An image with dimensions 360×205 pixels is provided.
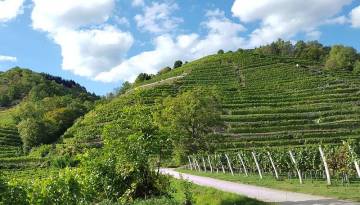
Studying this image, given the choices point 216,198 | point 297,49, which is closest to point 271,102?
point 216,198

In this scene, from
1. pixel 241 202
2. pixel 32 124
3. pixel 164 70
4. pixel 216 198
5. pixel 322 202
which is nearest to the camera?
pixel 322 202

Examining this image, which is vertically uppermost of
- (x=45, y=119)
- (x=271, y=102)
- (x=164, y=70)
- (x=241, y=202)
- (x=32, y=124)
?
(x=164, y=70)

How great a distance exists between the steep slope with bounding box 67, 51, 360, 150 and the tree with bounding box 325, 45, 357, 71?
17.3 ft

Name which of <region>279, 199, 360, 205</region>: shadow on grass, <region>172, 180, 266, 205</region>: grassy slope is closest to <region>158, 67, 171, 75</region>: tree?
<region>172, 180, 266, 205</region>: grassy slope

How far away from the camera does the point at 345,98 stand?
94.7m

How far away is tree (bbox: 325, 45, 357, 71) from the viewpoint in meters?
138

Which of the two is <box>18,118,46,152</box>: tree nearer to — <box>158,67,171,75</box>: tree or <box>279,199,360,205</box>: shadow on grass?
<box>158,67,171,75</box>: tree

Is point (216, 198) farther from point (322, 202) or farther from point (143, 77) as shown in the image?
point (143, 77)

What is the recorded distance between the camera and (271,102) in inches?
3780

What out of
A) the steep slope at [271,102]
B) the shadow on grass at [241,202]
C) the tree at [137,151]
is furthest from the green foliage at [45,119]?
the shadow on grass at [241,202]

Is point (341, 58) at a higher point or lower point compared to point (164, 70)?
lower

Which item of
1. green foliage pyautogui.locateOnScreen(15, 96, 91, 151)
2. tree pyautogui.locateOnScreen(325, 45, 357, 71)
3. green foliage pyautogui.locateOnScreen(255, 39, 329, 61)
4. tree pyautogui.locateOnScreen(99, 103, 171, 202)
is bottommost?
tree pyautogui.locateOnScreen(99, 103, 171, 202)

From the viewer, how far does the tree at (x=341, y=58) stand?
138m

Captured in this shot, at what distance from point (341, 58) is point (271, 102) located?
6097 centimetres
